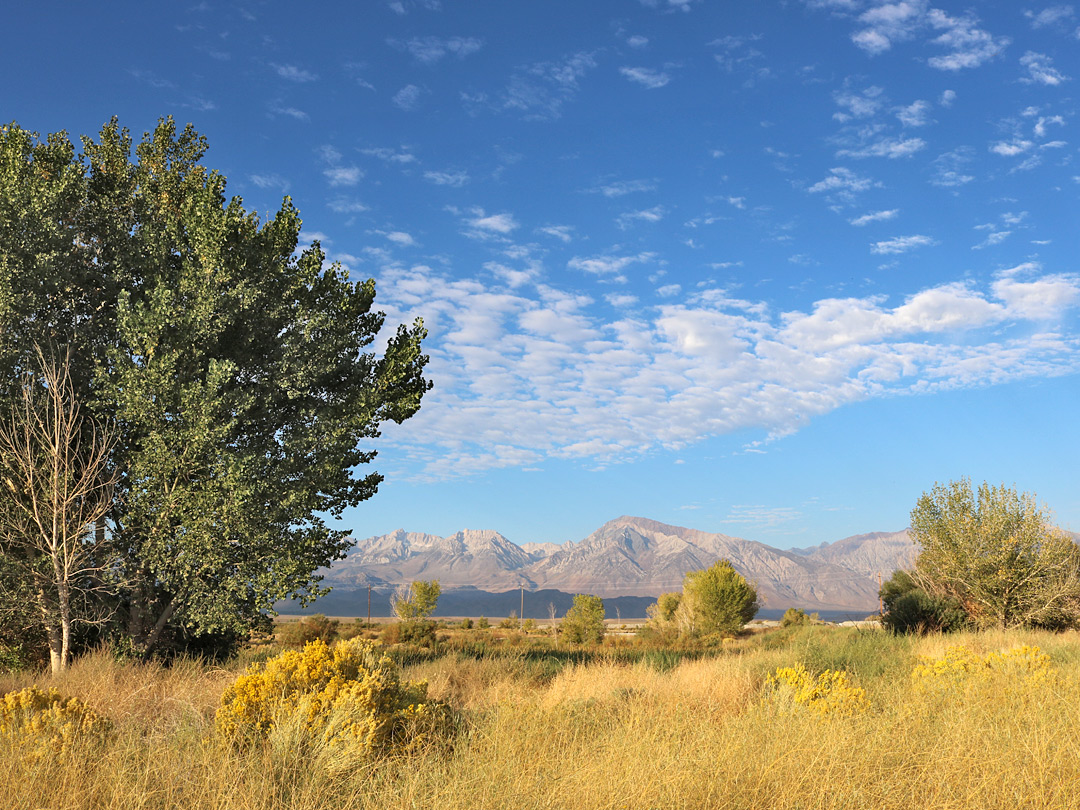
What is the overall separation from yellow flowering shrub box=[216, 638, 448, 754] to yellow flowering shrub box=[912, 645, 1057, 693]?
24.8ft

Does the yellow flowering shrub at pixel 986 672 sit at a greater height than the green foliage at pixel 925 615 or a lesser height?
greater

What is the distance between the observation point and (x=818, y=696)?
9055mm

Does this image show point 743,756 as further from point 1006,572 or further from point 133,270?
point 1006,572

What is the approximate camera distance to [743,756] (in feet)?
19.8

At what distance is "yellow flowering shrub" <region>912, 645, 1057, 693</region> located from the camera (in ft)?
31.9

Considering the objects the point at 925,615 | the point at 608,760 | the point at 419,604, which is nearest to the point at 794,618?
the point at 419,604

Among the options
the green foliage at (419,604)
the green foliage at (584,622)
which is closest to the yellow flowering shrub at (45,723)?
the green foliage at (584,622)

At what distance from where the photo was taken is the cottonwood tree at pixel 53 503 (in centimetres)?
1336

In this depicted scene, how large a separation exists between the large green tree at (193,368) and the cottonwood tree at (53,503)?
0.50 m

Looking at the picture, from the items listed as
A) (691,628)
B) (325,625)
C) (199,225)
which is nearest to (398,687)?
(199,225)

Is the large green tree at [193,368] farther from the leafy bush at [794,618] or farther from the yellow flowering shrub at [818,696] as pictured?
the leafy bush at [794,618]

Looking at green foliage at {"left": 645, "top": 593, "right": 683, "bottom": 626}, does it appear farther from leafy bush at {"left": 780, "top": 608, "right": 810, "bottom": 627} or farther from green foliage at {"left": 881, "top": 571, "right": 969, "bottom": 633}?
green foliage at {"left": 881, "top": 571, "right": 969, "bottom": 633}

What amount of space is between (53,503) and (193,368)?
3783 millimetres

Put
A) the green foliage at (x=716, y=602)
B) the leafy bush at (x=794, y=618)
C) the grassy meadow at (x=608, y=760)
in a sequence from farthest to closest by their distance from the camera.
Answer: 1. the leafy bush at (x=794, y=618)
2. the green foliage at (x=716, y=602)
3. the grassy meadow at (x=608, y=760)
